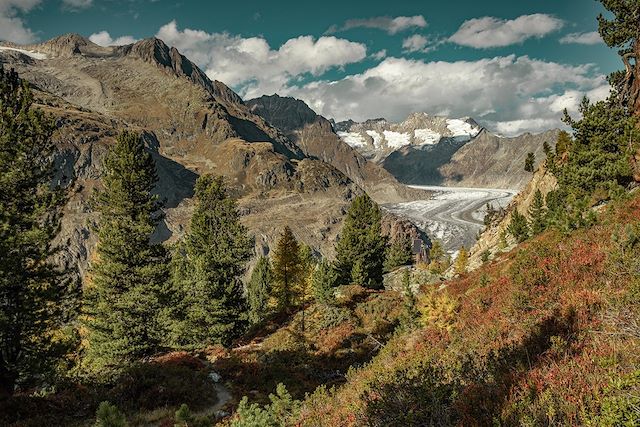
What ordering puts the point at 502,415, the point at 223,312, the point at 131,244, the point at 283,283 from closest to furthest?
the point at 502,415, the point at 131,244, the point at 223,312, the point at 283,283

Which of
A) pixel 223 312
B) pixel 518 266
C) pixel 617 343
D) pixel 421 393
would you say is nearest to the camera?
pixel 617 343

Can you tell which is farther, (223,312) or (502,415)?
(223,312)

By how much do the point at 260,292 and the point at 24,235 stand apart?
172 ft

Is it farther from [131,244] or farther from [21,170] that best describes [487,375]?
[131,244]

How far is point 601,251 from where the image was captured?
12664mm

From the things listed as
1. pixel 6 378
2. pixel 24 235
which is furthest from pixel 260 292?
pixel 24 235

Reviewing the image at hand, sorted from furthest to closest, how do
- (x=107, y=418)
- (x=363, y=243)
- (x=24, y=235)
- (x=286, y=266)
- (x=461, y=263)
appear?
(x=461, y=263), (x=363, y=243), (x=286, y=266), (x=24, y=235), (x=107, y=418)

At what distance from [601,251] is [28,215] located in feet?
71.8

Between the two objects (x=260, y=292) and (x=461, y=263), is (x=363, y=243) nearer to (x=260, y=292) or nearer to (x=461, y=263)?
(x=461, y=263)

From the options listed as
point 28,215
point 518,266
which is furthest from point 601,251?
point 28,215

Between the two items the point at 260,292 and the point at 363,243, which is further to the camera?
the point at 260,292

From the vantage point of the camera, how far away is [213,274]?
31766 mm

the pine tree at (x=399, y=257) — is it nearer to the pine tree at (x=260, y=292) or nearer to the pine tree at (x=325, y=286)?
the pine tree at (x=260, y=292)

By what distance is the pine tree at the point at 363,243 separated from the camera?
53.2 metres
